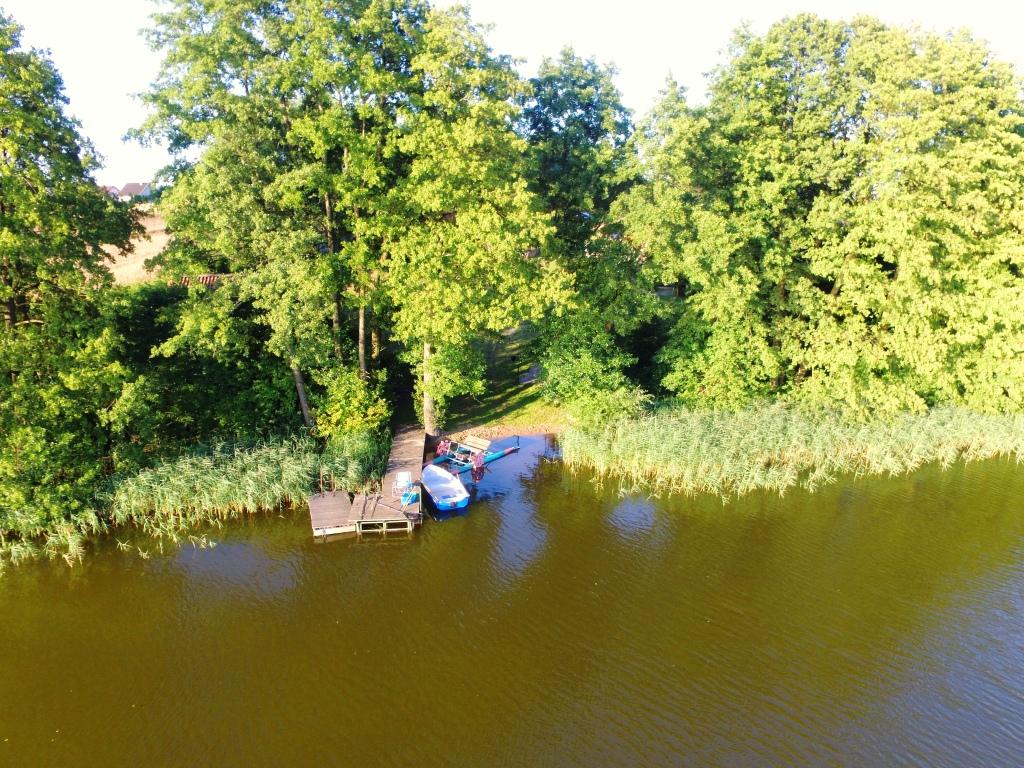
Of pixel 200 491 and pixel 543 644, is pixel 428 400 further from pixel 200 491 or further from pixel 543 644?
pixel 543 644

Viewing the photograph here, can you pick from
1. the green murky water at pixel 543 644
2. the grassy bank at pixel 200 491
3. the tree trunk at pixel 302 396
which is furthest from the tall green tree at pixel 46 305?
the tree trunk at pixel 302 396

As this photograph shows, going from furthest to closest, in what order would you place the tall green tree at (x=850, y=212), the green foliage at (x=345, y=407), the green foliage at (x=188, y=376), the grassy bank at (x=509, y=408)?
the grassy bank at (x=509, y=408) < the green foliage at (x=345, y=407) < the tall green tree at (x=850, y=212) < the green foliage at (x=188, y=376)

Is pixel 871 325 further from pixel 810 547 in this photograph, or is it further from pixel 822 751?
pixel 822 751

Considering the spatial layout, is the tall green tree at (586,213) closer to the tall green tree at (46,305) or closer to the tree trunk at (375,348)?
the tree trunk at (375,348)

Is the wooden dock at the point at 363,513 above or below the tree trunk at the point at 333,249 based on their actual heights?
below

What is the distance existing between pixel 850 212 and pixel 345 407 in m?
24.4

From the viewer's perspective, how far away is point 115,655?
16.0 meters

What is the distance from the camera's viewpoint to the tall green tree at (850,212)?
25.6 meters

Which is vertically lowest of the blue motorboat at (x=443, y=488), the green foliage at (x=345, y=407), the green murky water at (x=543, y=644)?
the green murky water at (x=543, y=644)

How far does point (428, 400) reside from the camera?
2903cm

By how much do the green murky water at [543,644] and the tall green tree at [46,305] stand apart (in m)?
3.17

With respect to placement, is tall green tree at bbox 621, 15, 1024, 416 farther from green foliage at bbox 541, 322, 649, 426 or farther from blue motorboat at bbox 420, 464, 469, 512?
blue motorboat at bbox 420, 464, 469, 512

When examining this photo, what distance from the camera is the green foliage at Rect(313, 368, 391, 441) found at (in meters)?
26.9

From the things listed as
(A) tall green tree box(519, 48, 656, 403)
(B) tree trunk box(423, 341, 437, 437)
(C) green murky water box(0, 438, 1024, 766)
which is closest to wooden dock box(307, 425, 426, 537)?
(C) green murky water box(0, 438, 1024, 766)
